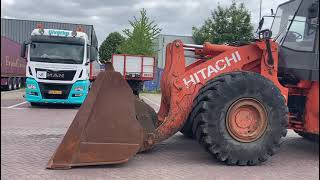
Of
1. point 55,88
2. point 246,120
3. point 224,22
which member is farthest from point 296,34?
point 224,22

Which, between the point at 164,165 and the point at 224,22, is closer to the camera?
the point at 164,165

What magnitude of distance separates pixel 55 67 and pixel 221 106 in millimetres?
10343

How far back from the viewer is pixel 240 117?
648 centimetres

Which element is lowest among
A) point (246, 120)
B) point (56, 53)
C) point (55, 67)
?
point (246, 120)

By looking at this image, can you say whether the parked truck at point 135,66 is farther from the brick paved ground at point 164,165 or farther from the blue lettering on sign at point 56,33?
the brick paved ground at point 164,165

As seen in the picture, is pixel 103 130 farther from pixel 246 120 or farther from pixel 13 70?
pixel 13 70

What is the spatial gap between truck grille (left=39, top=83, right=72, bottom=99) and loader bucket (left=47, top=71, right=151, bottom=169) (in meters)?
9.74

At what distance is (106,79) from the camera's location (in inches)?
247

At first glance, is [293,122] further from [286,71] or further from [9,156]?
[9,156]

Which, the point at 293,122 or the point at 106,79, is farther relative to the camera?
the point at 293,122

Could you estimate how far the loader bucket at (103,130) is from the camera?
5906 millimetres

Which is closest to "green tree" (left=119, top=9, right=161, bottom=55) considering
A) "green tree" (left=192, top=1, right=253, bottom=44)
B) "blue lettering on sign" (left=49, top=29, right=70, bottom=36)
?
"green tree" (left=192, top=1, right=253, bottom=44)

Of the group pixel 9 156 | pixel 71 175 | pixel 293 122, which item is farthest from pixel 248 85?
pixel 9 156

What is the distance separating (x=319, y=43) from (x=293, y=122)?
11.0 ft
